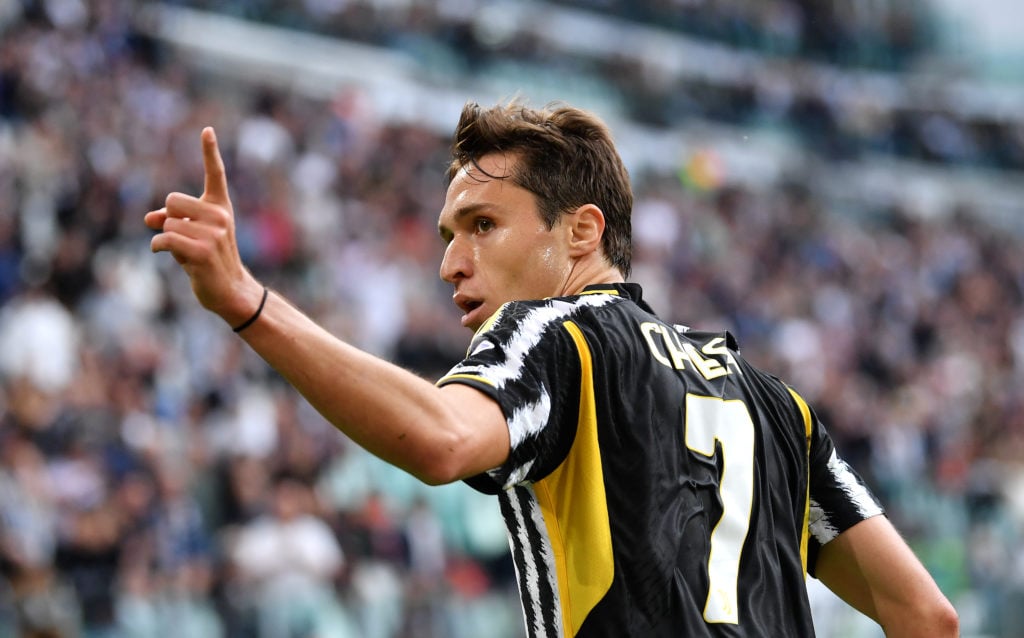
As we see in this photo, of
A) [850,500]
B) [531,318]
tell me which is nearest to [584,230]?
[531,318]

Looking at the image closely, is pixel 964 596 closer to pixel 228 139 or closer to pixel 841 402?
pixel 841 402

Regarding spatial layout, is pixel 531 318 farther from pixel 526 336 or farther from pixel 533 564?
pixel 533 564

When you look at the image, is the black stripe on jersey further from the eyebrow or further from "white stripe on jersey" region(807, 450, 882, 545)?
"white stripe on jersey" region(807, 450, 882, 545)

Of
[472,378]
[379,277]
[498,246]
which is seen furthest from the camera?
[379,277]

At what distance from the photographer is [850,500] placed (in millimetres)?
3078

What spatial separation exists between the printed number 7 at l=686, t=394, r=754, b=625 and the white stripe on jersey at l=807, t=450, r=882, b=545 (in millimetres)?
360

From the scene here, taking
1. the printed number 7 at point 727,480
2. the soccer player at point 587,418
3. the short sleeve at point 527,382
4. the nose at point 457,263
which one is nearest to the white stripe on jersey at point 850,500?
the soccer player at point 587,418

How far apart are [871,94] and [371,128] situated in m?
13.5

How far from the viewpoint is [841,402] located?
14.4m

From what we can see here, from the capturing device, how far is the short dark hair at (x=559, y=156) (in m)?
2.98

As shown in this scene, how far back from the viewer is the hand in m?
2.15

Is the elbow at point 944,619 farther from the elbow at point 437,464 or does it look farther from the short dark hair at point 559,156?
the elbow at point 437,464

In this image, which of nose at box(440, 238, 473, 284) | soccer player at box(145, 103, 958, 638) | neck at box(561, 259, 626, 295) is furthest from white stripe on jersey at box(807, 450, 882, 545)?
nose at box(440, 238, 473, 284)

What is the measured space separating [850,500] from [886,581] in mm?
195
